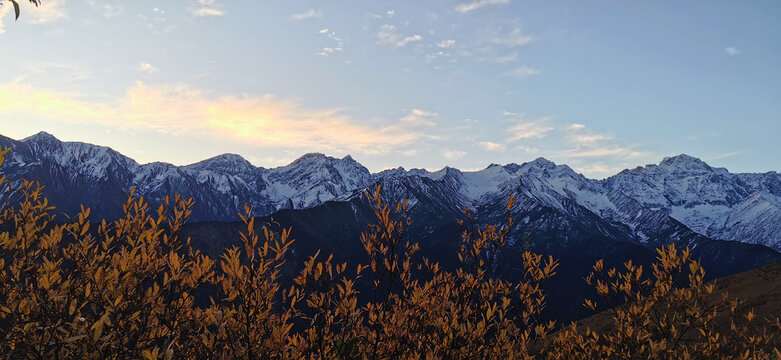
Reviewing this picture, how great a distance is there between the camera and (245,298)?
569 cm

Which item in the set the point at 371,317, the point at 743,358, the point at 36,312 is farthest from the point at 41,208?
the point at 743,358

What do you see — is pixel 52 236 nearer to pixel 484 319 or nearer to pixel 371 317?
pixel 371 317

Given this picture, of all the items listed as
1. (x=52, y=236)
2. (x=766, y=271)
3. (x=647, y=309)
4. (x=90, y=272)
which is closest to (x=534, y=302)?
(x=647, y=309)

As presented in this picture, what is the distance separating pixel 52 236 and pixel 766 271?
8305cm

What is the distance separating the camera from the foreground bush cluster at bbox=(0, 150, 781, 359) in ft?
18.6

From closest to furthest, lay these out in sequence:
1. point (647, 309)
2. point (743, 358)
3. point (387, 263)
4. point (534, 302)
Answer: point (387, 263) → point (743, 358) → point (647, 309) → point (534, 302)

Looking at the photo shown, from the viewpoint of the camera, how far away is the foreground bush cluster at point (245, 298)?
5672 millimetres

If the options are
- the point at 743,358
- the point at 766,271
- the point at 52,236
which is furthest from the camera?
→ the point at 766,271

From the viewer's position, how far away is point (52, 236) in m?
7.32

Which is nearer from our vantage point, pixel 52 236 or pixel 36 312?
pixel 36 312

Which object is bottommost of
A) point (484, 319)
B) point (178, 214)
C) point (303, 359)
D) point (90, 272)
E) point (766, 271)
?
point (766, 271)

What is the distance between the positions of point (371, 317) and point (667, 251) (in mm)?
7118

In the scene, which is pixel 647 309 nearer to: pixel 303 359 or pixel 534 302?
pixel 534 302

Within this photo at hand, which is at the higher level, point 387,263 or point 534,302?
point 387,263
